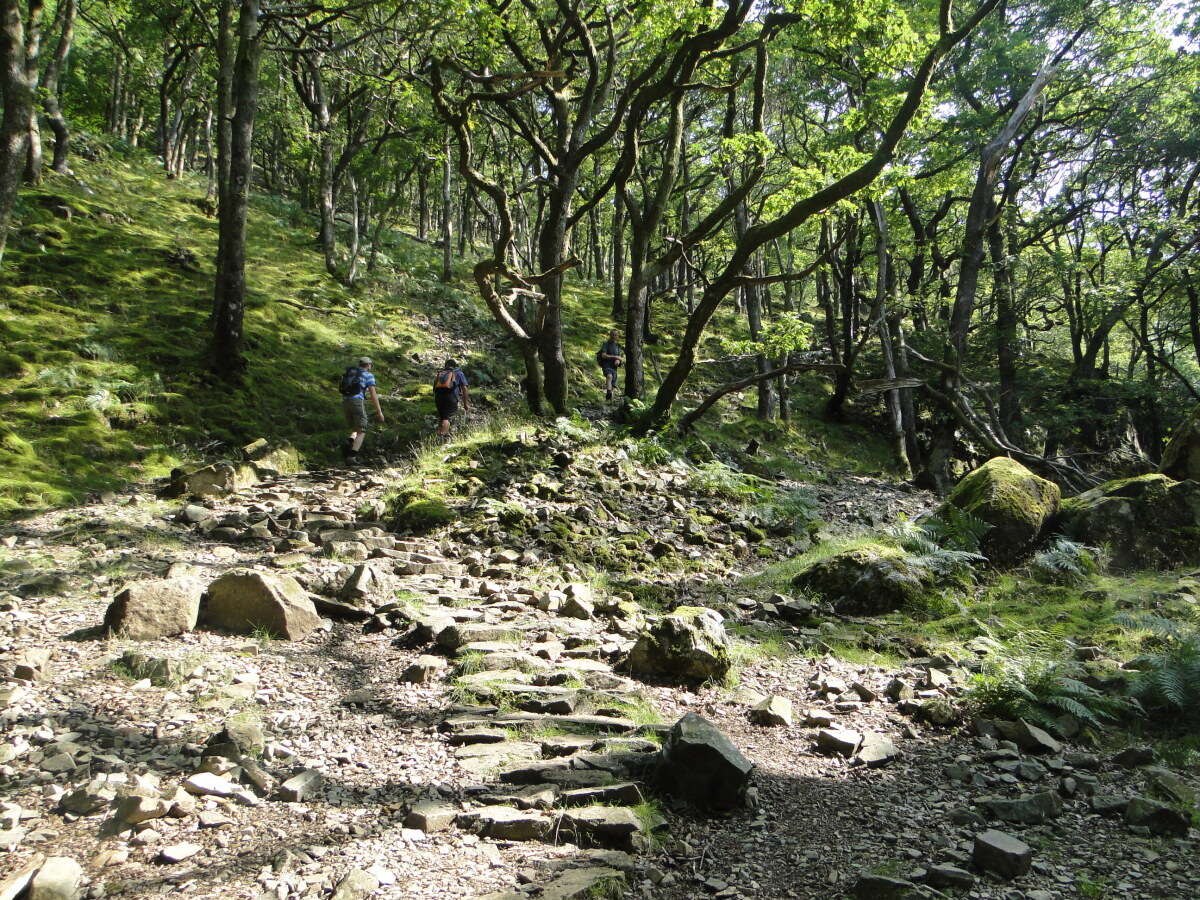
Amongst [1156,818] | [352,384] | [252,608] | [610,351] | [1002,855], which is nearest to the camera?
[1002,855]

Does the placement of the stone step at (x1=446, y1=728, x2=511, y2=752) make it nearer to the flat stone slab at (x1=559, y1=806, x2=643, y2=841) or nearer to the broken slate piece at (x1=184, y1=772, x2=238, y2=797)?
the flat stone slab at (x1=559, y1=806, x2=643, y2=841)

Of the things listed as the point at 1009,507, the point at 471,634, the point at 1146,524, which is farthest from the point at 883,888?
the point at 1146,524

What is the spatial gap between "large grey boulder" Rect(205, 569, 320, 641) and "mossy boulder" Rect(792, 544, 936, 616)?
17.2 feet

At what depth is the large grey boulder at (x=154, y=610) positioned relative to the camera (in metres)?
4.81

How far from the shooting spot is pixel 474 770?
3.80 metres

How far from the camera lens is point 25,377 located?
10.0 meters

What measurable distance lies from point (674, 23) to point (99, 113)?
118 ft

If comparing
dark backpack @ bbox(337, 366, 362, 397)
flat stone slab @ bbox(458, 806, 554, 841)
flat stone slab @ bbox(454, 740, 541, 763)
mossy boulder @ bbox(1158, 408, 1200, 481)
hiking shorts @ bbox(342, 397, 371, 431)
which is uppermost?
dark backpack @ bbox(337, 366, 362, 397)

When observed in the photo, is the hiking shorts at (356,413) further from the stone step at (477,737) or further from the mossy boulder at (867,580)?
the stone step at (477,737)

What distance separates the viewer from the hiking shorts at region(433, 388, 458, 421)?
501 inches

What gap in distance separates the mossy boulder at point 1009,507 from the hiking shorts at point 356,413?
9240 mm

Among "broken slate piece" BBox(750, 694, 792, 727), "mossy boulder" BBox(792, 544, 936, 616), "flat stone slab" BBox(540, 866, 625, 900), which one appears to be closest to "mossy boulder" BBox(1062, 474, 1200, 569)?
"mossy boulder" BBox(792, 544, 936, 616)

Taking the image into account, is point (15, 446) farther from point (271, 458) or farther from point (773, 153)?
point (773, 153)

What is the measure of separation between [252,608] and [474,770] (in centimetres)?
250
